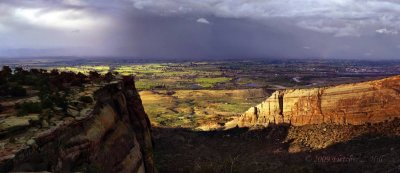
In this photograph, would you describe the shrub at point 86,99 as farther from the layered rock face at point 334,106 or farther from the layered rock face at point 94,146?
the layered rock face at point 334,106

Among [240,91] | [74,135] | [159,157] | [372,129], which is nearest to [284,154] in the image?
[372,129]

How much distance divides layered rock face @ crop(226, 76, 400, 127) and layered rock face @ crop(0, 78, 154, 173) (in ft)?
108

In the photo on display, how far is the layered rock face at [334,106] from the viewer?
63.7 m

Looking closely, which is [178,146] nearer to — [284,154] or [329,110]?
[284,154]

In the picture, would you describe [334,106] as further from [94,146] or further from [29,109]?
[29,109]

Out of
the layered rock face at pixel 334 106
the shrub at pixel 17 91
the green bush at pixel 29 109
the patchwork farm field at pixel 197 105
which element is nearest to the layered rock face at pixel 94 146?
the green bush at pixel 29 109

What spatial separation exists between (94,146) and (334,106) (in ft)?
154

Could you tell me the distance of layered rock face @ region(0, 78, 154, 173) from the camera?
2219 cm

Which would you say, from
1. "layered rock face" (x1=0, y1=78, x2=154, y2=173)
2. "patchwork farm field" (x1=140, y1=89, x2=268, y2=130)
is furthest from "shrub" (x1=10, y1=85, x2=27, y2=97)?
"patchwork farm field" (x1=140, y1=89, x2=268, y2=130)

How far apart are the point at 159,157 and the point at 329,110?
2716 cm

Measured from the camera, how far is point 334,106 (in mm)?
67875

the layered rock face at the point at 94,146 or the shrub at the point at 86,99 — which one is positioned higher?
the shrub at the point at 86,99

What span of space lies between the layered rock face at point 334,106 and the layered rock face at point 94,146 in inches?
1299

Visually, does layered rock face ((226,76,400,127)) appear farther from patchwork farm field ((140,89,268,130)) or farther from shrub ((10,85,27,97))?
shrub ((10,85,27,97))
